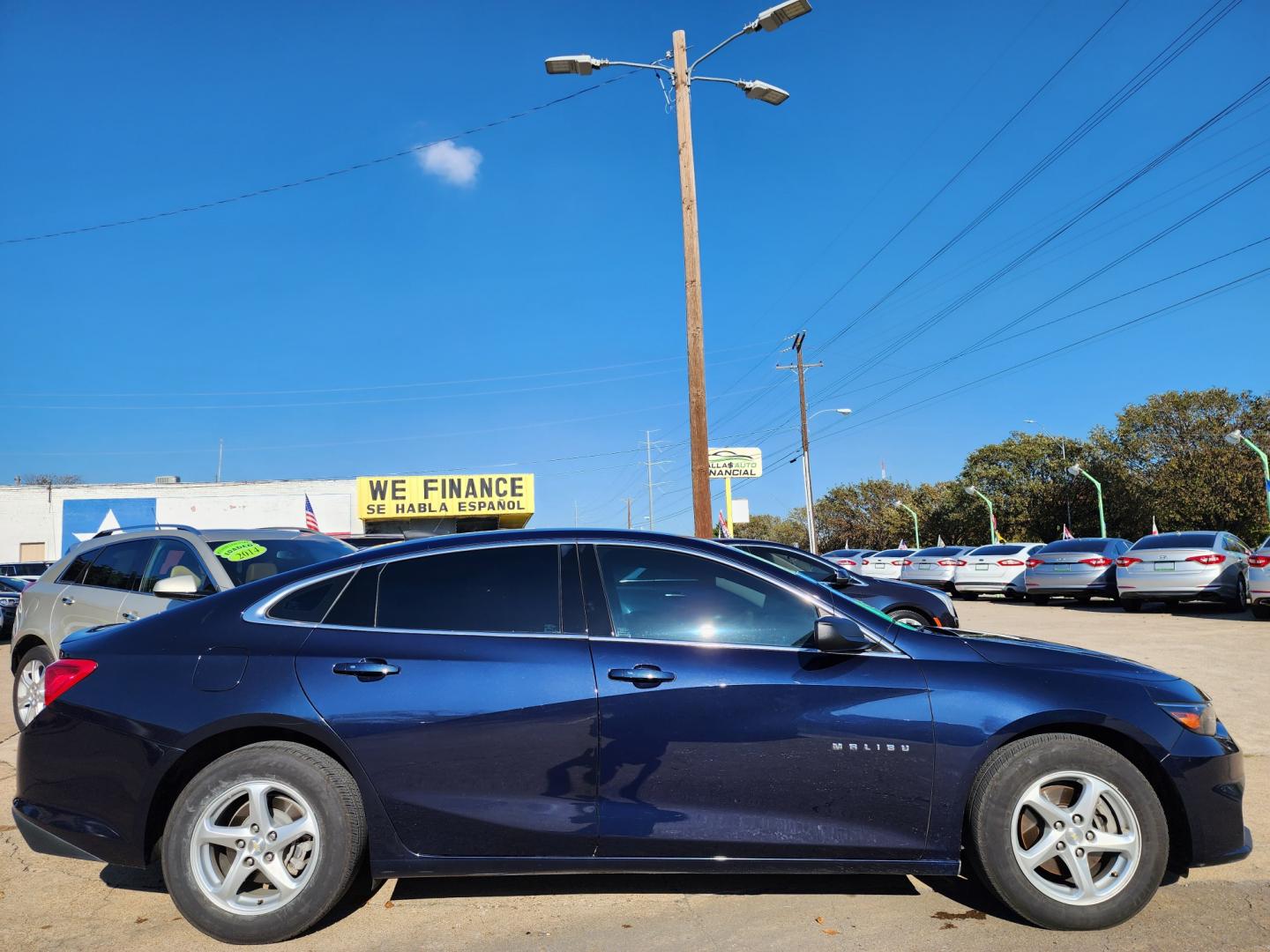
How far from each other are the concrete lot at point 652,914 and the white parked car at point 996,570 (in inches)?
773

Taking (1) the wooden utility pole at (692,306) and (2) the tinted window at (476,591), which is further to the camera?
(1) the wooden utility pole at (692,306)

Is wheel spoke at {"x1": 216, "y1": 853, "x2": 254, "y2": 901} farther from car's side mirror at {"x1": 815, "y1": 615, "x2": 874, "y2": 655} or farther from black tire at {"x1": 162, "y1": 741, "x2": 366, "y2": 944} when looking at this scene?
car's side mirror at {"x1": 815, "y1": 615, "x2": 874, "y2": 655}

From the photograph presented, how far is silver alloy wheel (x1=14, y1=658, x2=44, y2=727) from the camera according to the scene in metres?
7.06

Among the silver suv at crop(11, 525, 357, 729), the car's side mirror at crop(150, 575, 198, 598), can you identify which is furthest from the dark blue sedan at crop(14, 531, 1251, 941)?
the silver suv at crop(11, 525, 357, 729)

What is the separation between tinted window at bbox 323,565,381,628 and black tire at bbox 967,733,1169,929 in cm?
244

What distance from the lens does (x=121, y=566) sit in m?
6.85

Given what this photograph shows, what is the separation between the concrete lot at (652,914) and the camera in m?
3.29

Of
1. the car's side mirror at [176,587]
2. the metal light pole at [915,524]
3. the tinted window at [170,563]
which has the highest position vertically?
the metal light pole at [915,524]

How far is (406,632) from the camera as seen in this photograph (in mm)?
3533

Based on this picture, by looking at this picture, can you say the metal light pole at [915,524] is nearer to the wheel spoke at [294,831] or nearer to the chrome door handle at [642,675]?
the chrome door handle at [642,675]

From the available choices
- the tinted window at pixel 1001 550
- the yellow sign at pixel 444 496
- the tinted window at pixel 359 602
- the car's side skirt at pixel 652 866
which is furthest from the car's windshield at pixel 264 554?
the yellow sign at pixel 444 496

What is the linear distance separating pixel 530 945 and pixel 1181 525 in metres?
55.6

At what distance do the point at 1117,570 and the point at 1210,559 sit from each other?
60.5 inches

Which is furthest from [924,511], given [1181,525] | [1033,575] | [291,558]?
[291,558]
